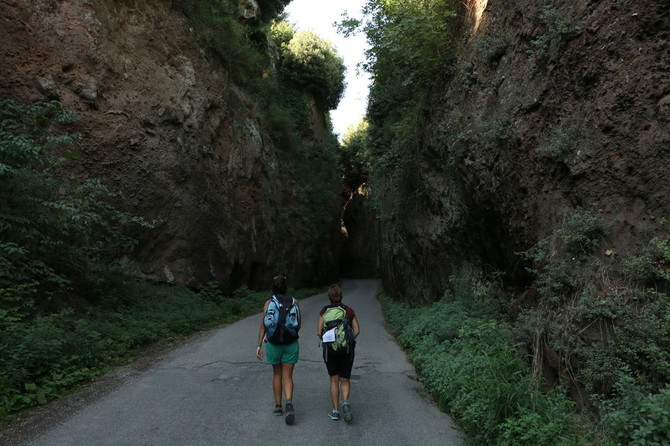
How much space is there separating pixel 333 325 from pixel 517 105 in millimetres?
5087

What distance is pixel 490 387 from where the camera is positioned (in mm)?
4555

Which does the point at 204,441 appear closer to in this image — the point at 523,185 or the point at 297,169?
the point at 523,185

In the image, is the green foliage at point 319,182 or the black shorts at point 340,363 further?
the green foliage at point 319,182

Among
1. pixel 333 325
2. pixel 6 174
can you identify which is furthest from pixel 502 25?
pixel 6 174

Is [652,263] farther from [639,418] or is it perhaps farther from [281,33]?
[281,33]

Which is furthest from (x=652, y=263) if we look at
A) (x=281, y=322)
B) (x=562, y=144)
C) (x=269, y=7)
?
(x=269, y=7)

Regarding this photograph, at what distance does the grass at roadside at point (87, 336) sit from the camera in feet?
17.6

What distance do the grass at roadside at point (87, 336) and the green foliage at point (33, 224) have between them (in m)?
0.58

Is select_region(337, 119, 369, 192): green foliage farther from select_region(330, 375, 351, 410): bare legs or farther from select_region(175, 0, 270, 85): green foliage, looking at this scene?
select_region(330, 375, 351, 410): bare legs

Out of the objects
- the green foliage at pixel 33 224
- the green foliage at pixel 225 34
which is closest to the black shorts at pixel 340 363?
the green foliage at pixel 33 224

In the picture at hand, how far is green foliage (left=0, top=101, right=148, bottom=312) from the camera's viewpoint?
682 centimetres

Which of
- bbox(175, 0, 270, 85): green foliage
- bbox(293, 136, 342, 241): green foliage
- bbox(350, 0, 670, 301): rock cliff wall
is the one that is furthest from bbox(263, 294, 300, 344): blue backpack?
bbox(293, 136, 342, 241): green foliage

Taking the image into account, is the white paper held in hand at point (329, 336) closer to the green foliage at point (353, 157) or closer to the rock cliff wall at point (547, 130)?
the rock cliff wall at point (547, 130)

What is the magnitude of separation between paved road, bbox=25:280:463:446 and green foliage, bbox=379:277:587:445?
297mm
